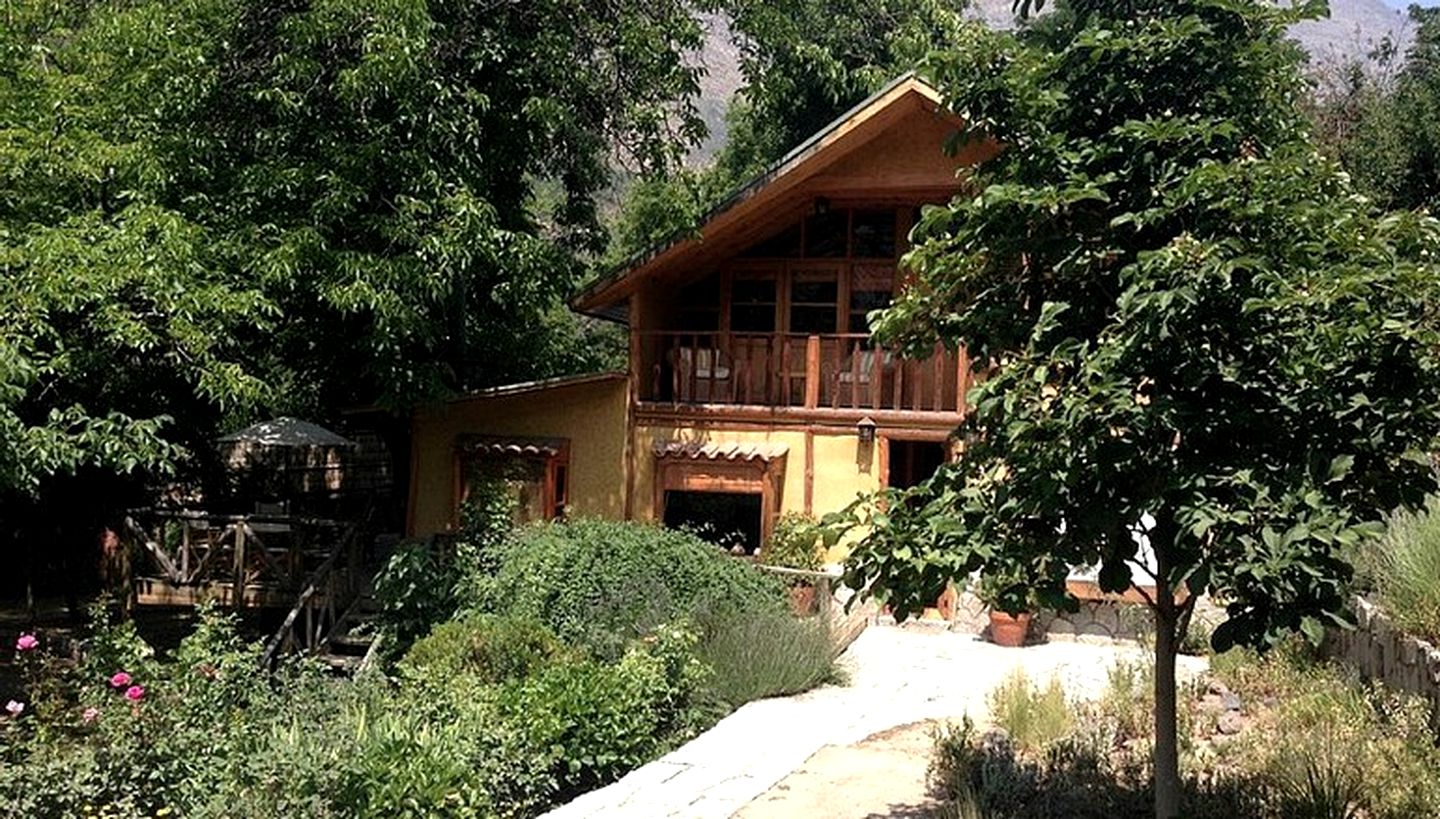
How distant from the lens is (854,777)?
7.04 metres

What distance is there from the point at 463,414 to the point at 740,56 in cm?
648

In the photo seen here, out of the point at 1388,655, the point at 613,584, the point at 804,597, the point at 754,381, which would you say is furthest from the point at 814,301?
the point at 1388,655

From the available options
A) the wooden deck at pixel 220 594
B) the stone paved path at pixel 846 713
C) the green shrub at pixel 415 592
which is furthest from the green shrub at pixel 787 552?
the wooden deck at pixel 220 594

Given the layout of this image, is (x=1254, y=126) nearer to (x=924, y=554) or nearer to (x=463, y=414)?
(x=924, y=554)

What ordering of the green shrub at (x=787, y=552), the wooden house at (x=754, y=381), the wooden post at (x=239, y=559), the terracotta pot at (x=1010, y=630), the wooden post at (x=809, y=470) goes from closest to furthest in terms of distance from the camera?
1. the terracotta pot at (x=1010, y=630)
2. the wooden post at (x=239, y=559)
3. the green shrub at (x=787, y=552)
4. the wooden house at (x=754, y=381)
5. the wooden post at (x=809, y=470)

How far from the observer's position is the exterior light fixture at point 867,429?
579 inches

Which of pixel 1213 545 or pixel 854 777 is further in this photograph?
pixel 854 777

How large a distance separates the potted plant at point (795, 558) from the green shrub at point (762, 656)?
1.47m

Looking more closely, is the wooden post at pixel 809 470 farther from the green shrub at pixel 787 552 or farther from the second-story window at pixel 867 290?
the second-story window at pixel 867 290

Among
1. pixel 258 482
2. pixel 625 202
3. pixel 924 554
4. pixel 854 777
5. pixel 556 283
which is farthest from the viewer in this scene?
pixel 625 202

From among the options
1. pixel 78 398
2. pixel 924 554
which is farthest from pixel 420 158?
pixel 924 554

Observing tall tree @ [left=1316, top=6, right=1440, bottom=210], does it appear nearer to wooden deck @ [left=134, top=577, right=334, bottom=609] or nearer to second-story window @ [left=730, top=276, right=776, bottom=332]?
second-story window @ [left=730, top=276, right=776, bottom=332]

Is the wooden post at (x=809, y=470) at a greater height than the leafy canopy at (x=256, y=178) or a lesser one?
lesser

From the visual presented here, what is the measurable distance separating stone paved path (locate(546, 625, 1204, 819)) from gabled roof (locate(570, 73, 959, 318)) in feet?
18.6
